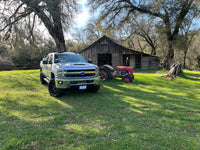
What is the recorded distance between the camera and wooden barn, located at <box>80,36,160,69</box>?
25.1 m

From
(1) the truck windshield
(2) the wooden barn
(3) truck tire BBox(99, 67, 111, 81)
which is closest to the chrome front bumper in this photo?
(1) the truck windshield

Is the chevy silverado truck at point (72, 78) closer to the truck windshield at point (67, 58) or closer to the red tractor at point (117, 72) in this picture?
the truck windshield at point (67, 58)

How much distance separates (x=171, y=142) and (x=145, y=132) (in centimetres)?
64

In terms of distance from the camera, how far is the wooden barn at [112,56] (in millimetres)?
25141

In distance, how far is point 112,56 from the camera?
2547cm

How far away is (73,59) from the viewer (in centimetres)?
812

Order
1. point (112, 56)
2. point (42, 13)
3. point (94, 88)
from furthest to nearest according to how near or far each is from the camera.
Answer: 1. point (112, 56)
2. point (42, 13)
3. point (94, 88)

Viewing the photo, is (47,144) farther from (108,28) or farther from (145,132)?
(108,28)

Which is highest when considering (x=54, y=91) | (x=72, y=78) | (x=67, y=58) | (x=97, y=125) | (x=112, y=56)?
(x=112, y=56)

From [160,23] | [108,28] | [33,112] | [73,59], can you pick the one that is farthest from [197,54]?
[33,112]

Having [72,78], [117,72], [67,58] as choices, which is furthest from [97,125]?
[117,72]

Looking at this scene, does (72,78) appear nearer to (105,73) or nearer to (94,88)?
(94,88)

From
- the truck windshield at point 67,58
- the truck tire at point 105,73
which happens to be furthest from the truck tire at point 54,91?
the truck tire at point 105,73

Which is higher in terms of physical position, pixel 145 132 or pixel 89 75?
pixel 89 75
